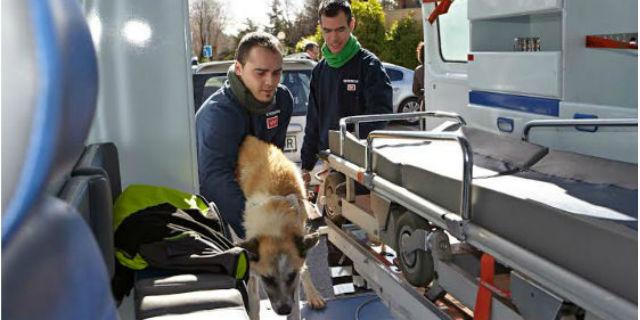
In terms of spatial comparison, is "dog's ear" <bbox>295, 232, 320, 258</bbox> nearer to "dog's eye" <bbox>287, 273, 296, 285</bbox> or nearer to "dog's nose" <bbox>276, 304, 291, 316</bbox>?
"dog's eye" <bbox>287, 273, 296, 285</bbox>

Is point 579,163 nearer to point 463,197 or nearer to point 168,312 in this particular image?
point 463,197

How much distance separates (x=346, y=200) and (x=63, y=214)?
3116 millimetres

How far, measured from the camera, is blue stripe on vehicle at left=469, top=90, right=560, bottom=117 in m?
3.98

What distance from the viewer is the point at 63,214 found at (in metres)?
0.83

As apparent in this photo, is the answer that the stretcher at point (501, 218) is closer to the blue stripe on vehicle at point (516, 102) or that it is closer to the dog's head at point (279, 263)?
the dog's head at point (279, 263)

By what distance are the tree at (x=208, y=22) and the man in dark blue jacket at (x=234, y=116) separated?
2874cm

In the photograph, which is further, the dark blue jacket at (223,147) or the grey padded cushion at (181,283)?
the dark blue jacket at (223,147)

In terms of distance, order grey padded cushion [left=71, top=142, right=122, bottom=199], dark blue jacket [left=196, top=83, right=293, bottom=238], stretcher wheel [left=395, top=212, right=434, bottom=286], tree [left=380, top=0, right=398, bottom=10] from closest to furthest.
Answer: grey padded cushion [left=71, top=142, right=122, bottom=199]
stretcher wheel [left=395, top=212, right=434, bottom=286]
dark blue jacket [left=196, top=83, right=293, bottom=238]
tree [left=380, top=0, right=398, bottom=10]

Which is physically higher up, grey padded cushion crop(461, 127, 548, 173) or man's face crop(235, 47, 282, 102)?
man's face crop(235, 47, 282, 102)

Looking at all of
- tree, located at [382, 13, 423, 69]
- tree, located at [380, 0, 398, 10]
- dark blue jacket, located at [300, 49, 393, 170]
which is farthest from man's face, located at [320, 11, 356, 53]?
tree, located at [380, 0, 398, 10]

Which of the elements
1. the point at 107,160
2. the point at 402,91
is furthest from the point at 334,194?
the point at 402,91

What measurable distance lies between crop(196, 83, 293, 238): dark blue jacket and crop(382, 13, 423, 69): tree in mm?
16711

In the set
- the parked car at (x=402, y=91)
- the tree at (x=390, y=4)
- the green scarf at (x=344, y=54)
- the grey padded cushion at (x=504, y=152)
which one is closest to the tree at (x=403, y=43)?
the parked car at (x=402, y=91)

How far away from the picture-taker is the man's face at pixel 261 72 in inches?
124
